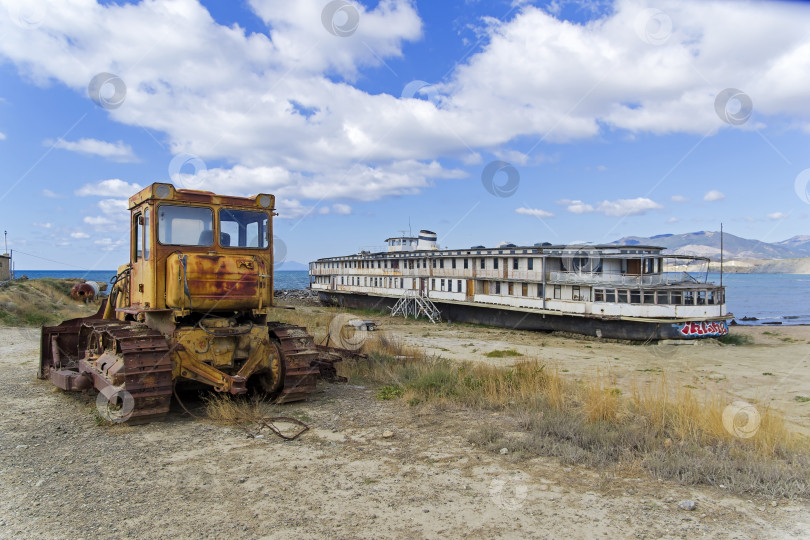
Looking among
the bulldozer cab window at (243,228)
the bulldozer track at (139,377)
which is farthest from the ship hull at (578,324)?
the bulldozer track at (139,377)

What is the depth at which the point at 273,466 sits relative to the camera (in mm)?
6398

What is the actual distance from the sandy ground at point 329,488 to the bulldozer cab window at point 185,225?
297cm

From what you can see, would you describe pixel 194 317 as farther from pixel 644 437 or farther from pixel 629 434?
pixel 644 437

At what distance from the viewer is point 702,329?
29844 mm

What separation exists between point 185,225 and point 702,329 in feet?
96.5

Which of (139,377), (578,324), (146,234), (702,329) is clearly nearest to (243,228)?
(146,234)

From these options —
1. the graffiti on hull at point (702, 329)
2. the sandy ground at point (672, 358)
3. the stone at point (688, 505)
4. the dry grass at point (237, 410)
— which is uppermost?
the dry grass at point (237, 410)

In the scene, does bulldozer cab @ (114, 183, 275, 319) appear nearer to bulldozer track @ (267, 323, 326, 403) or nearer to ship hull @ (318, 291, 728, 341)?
bulldozer track @ (267, 323, 326, 403)

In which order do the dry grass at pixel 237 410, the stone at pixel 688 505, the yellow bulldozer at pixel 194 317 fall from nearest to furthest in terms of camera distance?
1. the stone at pixel 688 505
2. the yellow bulldozer at pixel 194 317
3. the dry grass at pixel 237 410

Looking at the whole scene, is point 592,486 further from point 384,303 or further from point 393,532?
point 384,303

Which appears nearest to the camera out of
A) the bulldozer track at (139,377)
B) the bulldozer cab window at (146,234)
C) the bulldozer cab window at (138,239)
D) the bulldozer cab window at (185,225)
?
the bulldozer track at (139,377)

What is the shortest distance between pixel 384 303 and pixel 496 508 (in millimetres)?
45160

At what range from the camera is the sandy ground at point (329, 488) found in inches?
190

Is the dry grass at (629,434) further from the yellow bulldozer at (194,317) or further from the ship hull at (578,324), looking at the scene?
the ship hull at (578,324)
